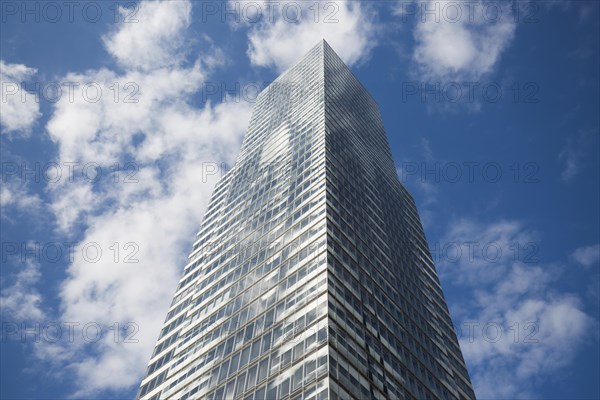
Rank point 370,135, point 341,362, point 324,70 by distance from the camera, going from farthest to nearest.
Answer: point 324,70 → point 370,135 → point 341,362

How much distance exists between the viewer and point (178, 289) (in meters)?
75.3

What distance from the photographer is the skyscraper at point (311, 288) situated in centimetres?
4644

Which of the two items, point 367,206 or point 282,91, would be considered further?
point 282,91

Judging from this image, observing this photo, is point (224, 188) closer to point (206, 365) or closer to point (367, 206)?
point (367, 206)

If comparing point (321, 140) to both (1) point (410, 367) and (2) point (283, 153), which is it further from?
(1) point (410, 367)

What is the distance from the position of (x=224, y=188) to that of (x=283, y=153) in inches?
538

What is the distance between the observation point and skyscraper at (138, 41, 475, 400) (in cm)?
4644

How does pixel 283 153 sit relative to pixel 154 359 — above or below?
above

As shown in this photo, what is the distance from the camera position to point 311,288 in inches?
2037

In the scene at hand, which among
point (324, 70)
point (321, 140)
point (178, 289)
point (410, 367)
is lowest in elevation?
point (410, 367)

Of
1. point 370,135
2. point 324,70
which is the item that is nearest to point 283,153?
point 370,135

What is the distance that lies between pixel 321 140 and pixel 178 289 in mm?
29011

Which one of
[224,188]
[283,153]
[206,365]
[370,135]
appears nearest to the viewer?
[206,365]

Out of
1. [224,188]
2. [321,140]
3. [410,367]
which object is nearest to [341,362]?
[410,367]
